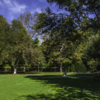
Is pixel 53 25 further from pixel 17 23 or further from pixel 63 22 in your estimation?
pixel 17 23

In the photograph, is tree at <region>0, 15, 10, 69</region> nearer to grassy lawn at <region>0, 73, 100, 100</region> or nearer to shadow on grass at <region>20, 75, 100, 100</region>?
grassy lawn at <region>0, 73, 100, 100</region>

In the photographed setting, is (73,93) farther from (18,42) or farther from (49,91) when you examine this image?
(18,42)

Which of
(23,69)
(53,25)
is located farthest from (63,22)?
(23,69)

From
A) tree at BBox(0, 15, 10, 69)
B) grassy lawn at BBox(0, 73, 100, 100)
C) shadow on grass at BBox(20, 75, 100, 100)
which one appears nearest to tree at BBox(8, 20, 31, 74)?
tree at BBox(0, 15, 10, 69)

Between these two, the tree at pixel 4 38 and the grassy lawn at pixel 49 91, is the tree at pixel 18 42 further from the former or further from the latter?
the grassy lawn at pixel 49 91

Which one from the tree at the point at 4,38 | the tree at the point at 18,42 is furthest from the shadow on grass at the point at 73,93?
the tree at the point at 4,38

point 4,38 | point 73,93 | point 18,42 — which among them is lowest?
point 73,93

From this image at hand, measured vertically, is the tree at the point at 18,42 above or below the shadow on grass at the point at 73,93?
above

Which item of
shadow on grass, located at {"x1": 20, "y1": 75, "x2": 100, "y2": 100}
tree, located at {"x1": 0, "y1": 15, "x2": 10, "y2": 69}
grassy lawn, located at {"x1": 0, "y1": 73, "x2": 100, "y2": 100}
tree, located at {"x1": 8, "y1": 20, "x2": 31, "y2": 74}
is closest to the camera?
shadow on grass, located at {"x1": 20, "y1": 75, "x2": 100, "y2": 100}

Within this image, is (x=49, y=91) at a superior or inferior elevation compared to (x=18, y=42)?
inferior

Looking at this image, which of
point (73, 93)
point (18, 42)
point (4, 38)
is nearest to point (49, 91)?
point (73, 93)

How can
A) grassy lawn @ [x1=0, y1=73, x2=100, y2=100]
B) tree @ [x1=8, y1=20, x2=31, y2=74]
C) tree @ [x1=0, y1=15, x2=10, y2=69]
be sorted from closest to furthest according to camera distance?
grassy lawn @ [x1=0, y1=73, x2=100, y2=100] < tree @ [x1=0, y1=15, x2=10, y2=69] < tree @ [x1=8, y1=20, x2=31, y2=74]

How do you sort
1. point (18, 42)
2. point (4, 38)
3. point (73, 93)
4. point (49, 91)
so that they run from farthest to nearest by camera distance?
1. point (18, 42)
2. point (4, 38)
3. point (49, 91)
4. point (73, 93)

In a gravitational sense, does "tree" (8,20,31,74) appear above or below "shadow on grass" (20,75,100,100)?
above
